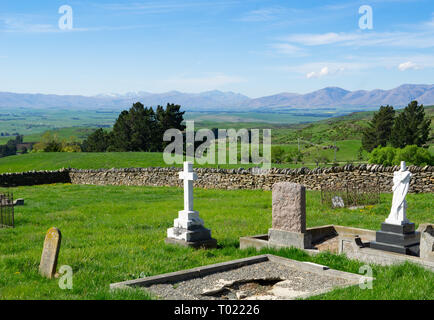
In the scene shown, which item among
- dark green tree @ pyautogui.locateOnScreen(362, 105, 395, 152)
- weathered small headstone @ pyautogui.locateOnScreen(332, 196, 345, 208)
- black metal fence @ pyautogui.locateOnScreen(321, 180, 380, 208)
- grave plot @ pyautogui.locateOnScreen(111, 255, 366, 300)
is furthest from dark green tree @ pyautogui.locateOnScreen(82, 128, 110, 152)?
grave plot @ pyautogui.locateOnScreen(111, 255, 366, 300)

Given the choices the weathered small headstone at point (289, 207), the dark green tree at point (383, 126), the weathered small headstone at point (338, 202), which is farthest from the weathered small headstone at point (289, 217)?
the dark green tree at point (383, 126)

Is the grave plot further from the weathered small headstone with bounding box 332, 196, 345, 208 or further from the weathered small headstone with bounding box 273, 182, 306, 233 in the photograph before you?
the weathered small headstone with bounding box 332, 196, 345, 208

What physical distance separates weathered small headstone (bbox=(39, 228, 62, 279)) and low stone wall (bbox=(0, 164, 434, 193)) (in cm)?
1487

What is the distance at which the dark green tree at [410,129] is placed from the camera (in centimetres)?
8500

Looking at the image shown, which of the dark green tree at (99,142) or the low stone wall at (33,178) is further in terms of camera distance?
the dark green tree at (99,142)

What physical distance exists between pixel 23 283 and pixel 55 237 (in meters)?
1.02

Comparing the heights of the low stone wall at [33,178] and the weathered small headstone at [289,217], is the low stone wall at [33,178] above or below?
below

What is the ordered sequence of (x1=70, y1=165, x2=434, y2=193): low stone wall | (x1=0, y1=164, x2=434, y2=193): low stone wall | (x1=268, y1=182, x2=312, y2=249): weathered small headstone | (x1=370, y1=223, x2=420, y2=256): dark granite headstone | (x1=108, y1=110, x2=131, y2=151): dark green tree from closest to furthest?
(x1=370, y1=223, x2=420, y2=256): dark granite headstone < (x1=268, y1=182, x2=312, y2=249): weathered small headstone < (x1=70, y1=165, x2=434, y2=193): low stone wall < (x1=0, y1=164, x2=434, y2=193): low stone wall < (x1=108, y1=110, x2=131, y2=151): dark green tree

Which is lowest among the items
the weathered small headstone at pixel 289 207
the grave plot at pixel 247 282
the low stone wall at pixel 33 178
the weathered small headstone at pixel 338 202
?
the low stone wall at pixel 33 178

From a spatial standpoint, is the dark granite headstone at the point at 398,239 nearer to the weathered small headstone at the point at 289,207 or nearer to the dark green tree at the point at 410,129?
the weathered small headstone at the point at 289,207

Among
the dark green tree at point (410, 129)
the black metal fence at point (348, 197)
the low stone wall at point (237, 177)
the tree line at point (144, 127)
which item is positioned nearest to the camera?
the black metal fence at point (348, 197)

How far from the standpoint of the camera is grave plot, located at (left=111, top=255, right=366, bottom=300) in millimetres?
7789

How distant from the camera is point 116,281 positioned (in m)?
8.41

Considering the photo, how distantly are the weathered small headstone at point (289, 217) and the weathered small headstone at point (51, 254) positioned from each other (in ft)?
17.8
